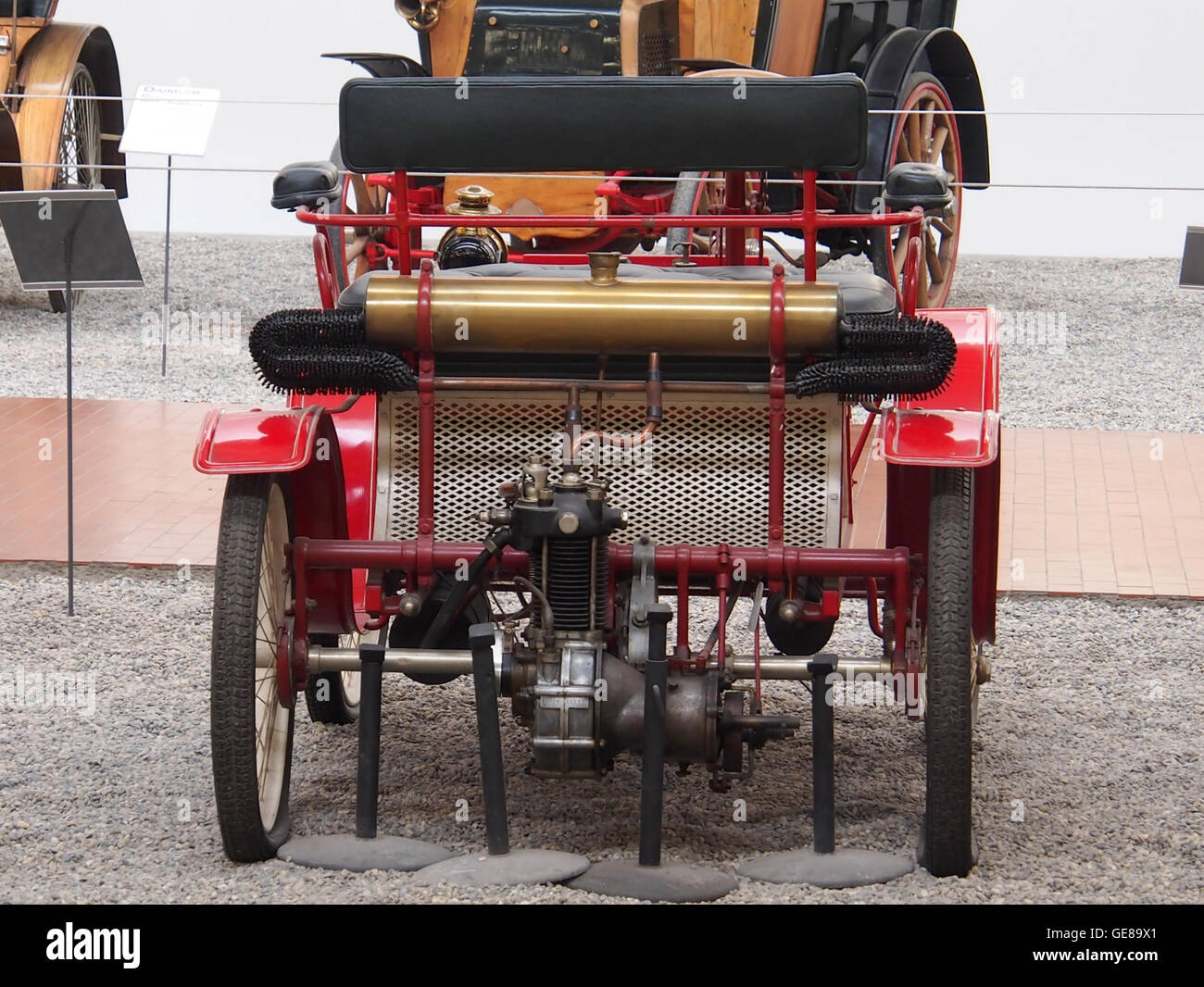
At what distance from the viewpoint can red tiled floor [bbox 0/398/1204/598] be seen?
4.69 metres

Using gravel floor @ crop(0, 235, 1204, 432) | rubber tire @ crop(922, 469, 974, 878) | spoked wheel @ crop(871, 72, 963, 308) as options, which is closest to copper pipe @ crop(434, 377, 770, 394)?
rubber tire @ crop(922, 469, 974, 878)

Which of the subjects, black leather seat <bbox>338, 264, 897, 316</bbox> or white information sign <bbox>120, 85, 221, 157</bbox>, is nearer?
black leather seat <bbox>338, 264, 897, 316</bbox>

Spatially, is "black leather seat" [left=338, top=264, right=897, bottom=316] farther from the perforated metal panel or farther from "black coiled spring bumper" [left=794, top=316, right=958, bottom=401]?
the perforated metal panel

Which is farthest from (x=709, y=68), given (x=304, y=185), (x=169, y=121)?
(x=304, y=185)

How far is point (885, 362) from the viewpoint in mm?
2555

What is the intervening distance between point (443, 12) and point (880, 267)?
2.22 metres

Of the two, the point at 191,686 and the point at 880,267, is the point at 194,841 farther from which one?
the point at 880,267

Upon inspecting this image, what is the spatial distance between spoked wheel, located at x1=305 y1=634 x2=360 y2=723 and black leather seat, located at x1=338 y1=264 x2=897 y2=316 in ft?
2.50

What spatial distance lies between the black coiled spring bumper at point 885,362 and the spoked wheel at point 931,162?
443 cm

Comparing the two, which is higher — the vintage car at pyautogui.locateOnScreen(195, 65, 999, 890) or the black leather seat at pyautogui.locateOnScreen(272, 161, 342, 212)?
the black leather seat at pyautogui.locateOnScreen(272, 161, 342, 212)

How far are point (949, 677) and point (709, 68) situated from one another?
13.6 ft
